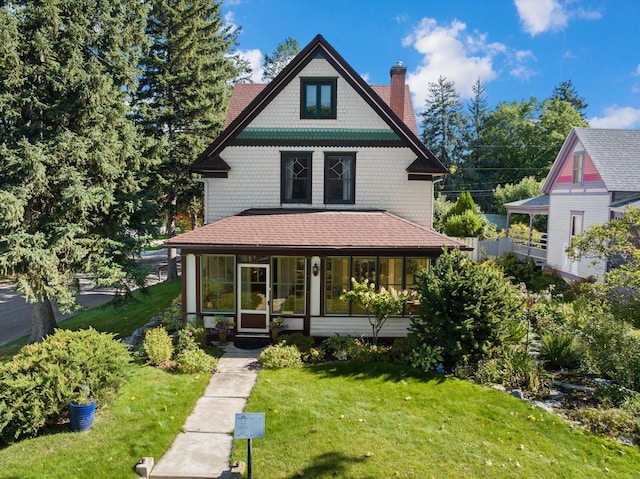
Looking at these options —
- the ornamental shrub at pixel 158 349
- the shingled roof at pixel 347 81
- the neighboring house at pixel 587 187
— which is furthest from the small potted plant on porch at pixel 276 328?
the neighboring house at pixel 587 187

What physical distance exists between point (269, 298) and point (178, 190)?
14.4 m

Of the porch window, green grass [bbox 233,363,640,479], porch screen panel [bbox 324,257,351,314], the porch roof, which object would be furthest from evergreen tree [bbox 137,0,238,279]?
green grass [bbox 233,363,640,479]

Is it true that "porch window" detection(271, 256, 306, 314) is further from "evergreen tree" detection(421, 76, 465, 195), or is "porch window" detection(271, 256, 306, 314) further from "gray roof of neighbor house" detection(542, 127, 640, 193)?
"evergreen tree" detection(421, 76, 465, 195)

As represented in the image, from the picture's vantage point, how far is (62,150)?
535 inches

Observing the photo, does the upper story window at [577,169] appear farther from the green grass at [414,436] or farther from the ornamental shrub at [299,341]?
the ornamental shrub at [299,341]

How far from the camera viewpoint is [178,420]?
356 inches

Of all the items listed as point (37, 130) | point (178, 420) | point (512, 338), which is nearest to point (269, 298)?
point (178, 420)

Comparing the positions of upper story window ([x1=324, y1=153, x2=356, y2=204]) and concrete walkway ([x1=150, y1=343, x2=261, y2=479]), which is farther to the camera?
upper story window ([x1=324, y1=153, x2=356, y2=204])

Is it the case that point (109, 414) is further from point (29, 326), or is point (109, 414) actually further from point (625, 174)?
point (625, 174)

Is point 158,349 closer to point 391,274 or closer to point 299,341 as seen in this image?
point 299,341

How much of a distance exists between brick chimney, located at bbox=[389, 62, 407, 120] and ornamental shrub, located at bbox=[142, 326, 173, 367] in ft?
41.4

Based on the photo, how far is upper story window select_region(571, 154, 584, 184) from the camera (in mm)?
22625

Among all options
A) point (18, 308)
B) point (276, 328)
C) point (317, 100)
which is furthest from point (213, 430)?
point (18, 308)

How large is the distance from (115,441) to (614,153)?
78.4ft
